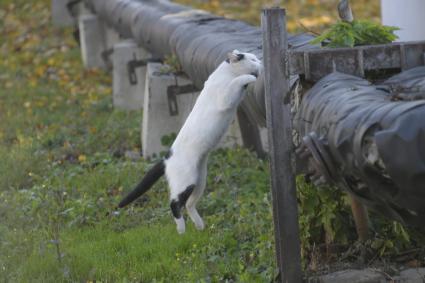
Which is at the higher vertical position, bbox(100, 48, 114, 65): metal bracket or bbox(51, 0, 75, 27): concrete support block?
bbox(51, 0, 75, 27): concrete support block

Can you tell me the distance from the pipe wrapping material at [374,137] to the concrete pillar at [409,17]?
3.42m

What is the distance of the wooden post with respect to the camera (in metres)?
4.71

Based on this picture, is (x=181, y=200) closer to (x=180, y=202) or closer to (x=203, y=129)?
(x=180, y=202)

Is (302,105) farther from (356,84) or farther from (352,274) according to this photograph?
(352,274)

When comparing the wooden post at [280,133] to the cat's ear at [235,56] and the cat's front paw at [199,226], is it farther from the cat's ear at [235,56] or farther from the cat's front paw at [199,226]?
the cat's front paw at [199,226]

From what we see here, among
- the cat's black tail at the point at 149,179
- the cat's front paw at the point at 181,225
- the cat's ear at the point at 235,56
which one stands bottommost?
the cat's front paw at the point at 181,225

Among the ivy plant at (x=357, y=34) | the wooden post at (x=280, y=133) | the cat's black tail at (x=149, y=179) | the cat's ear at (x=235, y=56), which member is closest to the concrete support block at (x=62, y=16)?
the cat's black tail at (x=149, y=179)

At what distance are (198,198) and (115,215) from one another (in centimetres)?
80

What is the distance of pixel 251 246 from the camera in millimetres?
5777

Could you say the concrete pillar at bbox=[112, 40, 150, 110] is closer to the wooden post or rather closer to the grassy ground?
the grassy ground

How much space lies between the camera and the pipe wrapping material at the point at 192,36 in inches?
255

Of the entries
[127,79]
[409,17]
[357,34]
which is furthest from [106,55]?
[357,34]

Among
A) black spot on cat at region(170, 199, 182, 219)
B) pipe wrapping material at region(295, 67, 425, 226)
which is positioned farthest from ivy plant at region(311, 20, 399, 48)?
black spot on cat at region(170, 199, 182, 219)

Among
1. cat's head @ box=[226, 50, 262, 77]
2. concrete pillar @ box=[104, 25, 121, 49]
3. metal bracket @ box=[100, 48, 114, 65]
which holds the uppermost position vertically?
cat's head @ box=[226, 50, 262, 77]
